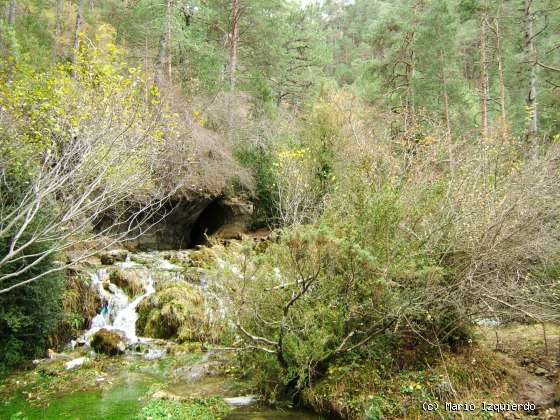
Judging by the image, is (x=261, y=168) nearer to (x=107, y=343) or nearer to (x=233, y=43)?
(x=233, y=43)

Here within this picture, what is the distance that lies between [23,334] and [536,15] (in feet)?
55.4

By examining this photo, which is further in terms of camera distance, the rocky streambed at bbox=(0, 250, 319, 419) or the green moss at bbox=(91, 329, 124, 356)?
the green moss at bbox=(91, 329, 124, 356)

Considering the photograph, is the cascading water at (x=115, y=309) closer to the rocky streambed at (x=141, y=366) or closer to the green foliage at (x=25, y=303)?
the rocky streambed at (x=141, y=366)

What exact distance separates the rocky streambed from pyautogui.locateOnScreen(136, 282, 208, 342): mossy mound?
2 centimetres

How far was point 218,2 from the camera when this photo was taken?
832 inches

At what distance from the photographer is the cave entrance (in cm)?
1973

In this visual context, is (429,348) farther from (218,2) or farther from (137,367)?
(218,2)

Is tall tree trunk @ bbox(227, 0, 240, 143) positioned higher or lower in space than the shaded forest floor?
higher

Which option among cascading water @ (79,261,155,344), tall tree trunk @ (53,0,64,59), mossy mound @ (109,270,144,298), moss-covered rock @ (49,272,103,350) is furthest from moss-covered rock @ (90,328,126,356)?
tall tree trunk @ (53,0,64,59)

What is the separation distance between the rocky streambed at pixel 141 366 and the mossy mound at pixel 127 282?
23mm

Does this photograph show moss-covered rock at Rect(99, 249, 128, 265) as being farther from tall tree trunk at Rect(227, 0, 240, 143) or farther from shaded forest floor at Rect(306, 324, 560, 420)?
shaded forest floor at Rect(306, 324, 560, 420)

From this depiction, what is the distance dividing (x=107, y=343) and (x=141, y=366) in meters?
1.22

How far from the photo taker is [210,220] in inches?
803

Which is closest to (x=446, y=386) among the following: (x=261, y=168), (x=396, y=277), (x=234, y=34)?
(x=396, y=277)
